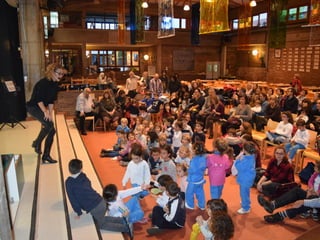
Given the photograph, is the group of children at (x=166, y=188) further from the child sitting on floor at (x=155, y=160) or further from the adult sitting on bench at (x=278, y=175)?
the adult sitting on bench at (x=278, y=175)

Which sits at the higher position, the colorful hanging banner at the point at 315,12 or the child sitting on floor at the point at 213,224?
the colorful hanging banner at the point at 315,12

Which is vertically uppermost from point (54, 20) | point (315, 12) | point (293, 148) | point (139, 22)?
point (54, 20)

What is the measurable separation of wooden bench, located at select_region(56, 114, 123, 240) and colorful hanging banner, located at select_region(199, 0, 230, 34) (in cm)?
426

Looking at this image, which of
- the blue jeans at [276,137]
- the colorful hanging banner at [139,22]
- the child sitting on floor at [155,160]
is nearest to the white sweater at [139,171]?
the child sitting on floor at [155,160]

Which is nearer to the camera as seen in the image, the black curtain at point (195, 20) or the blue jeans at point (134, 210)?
the blue jeans at point (134, 210)

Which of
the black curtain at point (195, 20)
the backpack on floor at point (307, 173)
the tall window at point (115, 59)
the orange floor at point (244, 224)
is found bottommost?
the orange floor at point (244, 224)

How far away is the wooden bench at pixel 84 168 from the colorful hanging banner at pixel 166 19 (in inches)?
141

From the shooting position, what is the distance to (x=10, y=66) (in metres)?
8.98

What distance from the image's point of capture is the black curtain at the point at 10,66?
28.1 feet

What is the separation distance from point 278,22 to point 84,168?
9758 millimetres

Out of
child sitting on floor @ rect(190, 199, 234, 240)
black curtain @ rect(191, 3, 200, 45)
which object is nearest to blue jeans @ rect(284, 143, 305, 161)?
child sitting on floor @ rect(190, 199, 234, 240)

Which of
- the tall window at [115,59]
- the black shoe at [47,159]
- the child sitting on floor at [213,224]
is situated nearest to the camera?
the child sitting on floor at [213,224]

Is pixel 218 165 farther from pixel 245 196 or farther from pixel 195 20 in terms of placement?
pixel 195 20

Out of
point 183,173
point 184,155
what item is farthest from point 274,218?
point 184,155
